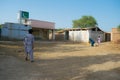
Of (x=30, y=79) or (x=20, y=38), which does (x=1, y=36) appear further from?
(x=30, y=79)

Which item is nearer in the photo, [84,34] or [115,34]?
[115,34]

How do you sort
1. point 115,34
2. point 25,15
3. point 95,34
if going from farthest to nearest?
point 25,15
point 95,34
point 115,34

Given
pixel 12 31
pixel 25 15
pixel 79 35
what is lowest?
pixel 79 35

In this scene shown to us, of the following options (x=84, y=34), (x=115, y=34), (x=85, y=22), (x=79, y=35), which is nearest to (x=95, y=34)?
(x=84, y=34)

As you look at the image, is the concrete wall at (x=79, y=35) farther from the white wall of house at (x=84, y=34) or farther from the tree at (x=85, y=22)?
the tree at (x=85, y=22)

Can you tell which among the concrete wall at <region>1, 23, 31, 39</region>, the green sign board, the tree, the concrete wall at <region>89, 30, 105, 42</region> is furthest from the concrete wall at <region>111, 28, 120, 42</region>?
the tree

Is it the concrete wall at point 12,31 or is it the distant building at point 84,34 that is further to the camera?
the distant building at point 84,34

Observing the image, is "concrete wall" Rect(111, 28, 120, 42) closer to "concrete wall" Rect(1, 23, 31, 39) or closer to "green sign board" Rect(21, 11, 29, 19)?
"concrete wall" Rect(1, 23, 31, 39)

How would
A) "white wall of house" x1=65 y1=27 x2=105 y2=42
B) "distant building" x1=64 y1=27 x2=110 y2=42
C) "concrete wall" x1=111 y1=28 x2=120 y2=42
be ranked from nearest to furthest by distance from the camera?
"concrete wall" x1=111 y1=28 x2=120 y2=42, "white wall of house" x1=65 y1=27 x2=105 y2=42, "distant building" x1=64 y1=27 x2=110 y2=42

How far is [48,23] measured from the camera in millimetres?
40875

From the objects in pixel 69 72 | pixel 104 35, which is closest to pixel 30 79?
pixel 69 72

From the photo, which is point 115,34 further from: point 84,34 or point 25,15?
point 25,15

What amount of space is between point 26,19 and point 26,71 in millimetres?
32059

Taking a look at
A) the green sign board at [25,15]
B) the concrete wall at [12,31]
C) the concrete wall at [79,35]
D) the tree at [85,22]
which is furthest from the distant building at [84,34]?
the tree at [85,22]
